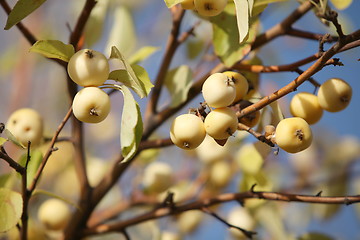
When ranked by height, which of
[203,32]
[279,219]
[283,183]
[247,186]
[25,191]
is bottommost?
[283,183]

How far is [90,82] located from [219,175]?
502mm

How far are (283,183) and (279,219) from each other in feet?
1.19

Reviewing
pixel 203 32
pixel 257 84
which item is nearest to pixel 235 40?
pixel 257 84

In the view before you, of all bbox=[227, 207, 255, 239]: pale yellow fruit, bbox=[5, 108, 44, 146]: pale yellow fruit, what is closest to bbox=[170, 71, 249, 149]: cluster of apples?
bbox=[5, 108, 44, 146]: pale yellow fruit

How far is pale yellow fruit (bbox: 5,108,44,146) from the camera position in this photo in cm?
52

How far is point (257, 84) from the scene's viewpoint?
0.56 metres

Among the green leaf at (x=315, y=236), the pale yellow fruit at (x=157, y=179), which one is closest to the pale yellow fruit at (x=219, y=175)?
the pale yellow fruit at (x=157, y=179)

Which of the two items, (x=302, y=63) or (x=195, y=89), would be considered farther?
(x=195, y=89)

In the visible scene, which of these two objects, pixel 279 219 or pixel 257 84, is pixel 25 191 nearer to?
pixel 257 84

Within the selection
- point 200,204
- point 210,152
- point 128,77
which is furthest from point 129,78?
point 210,152

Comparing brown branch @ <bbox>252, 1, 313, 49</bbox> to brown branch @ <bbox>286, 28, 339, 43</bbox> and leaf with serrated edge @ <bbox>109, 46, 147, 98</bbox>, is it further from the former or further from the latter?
leaf with serrated edge @ <bbox>109, 46, 147, 98</bbox>

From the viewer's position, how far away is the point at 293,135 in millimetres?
383

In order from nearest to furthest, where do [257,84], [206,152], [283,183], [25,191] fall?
[25,191], [257,84], [206,152], [283,183]

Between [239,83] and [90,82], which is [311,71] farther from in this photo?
[90,82]
